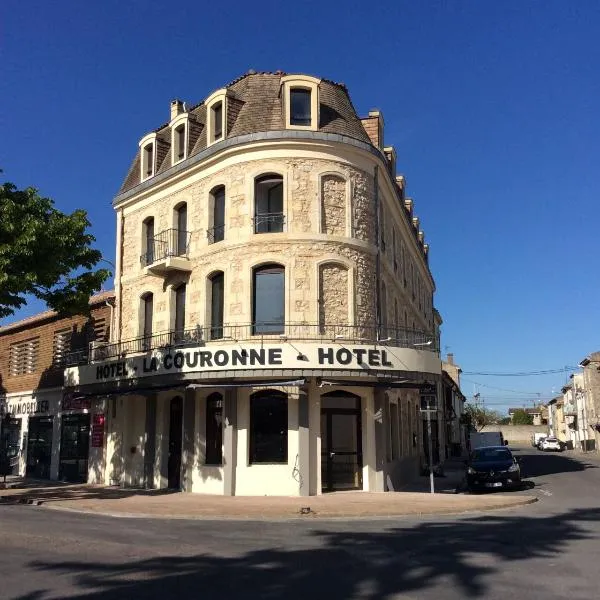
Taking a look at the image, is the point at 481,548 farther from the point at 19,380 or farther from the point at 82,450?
the point at 19,380

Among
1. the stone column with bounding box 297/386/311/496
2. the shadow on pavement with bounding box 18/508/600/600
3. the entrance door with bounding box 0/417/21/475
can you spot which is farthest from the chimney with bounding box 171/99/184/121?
the shadow on pavement with bounding box 18/508/600/600

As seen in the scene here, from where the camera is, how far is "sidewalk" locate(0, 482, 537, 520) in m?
14.7

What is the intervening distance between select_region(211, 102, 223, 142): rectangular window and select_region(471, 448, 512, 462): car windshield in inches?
552

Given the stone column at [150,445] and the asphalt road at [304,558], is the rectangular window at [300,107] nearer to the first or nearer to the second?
the stone column at [150,445]

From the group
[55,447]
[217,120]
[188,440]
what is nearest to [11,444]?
[55,447]

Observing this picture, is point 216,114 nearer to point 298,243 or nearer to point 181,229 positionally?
→ point 181,229

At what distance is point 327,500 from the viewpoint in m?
17.1

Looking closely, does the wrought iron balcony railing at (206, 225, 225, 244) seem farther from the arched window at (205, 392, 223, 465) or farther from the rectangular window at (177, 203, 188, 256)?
the arched window at (205, 392, 223, 465)

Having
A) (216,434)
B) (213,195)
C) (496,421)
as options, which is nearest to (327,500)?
(216,434)

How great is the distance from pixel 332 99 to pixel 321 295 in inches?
278

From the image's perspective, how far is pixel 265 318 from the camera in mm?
19438

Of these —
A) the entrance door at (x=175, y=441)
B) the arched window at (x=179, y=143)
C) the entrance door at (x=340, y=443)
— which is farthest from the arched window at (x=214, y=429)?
the arched window at (x=179, y=143)

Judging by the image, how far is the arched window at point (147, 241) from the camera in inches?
938

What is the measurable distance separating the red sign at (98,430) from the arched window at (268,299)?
852 centimetres
